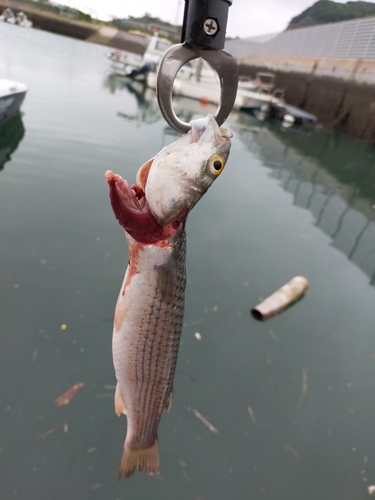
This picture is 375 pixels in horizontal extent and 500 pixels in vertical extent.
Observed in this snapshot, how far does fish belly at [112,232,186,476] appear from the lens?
4.99 feet

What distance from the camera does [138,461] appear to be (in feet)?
6.34

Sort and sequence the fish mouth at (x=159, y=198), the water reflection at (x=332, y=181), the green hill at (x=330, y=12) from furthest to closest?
the green hill at (x=330, y=12) → the water reflection at (x=332, y=181) → the fish mouth at (x=159, y=198)

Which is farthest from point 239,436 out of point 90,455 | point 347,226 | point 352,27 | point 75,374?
point 352,27

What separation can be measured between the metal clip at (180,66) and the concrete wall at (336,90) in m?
20.1

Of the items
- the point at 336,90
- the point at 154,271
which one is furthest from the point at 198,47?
the point at 336,90

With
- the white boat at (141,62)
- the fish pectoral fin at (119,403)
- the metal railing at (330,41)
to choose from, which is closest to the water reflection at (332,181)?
the fish pectoral fin at (119,403)

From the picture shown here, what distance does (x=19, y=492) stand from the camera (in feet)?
7.59

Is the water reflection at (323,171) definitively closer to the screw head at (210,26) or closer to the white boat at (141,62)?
the white boat at (141,62)

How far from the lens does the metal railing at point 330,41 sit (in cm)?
2173

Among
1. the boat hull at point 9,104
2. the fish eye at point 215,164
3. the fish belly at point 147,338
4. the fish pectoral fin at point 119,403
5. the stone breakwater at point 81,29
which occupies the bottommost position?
the stone breakwater at point 81,29

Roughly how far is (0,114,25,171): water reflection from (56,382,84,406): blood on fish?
4.92 m

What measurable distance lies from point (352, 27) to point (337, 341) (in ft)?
88.6

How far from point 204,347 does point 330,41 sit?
3008 cm

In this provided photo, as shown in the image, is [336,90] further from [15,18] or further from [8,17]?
[15,18]
